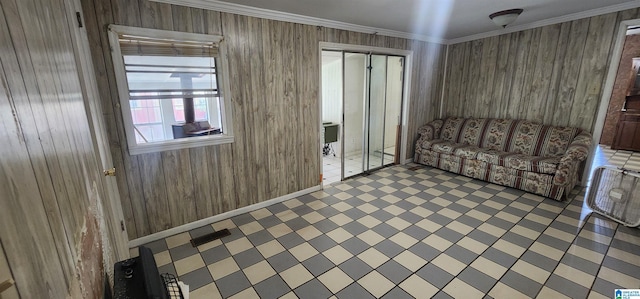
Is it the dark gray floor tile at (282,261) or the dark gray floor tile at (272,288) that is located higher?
the dark gray floor tile at (282,261)

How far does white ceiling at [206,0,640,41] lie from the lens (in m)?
2.63

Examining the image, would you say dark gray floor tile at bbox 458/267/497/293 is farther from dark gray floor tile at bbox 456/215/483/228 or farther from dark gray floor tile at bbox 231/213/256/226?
dark gray floor tile at bbox 231/213/256/226

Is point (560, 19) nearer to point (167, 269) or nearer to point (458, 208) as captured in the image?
point (458, 208)

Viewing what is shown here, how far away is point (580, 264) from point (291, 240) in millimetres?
2500

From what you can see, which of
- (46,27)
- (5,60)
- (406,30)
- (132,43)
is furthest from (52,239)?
(406,30)

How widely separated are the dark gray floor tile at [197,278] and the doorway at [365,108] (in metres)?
2.27

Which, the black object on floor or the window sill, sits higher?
the window sill

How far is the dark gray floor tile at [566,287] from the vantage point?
Answer: 182 cm

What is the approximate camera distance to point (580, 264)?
211 cm

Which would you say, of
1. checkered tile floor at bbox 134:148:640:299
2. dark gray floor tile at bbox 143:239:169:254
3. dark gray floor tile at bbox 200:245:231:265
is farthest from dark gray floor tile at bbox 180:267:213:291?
dark gray floor tile at bbox 143:239:169:254

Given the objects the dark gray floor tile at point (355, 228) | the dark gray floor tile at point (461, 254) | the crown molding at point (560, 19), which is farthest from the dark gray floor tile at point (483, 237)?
the crown molding at point (560, 19)

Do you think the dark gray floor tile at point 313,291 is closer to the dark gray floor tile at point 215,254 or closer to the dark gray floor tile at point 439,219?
the dark gray floor tile at point 215,254

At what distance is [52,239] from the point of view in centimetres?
49

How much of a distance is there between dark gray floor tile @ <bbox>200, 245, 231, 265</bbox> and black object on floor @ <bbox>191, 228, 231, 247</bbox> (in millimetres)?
166
